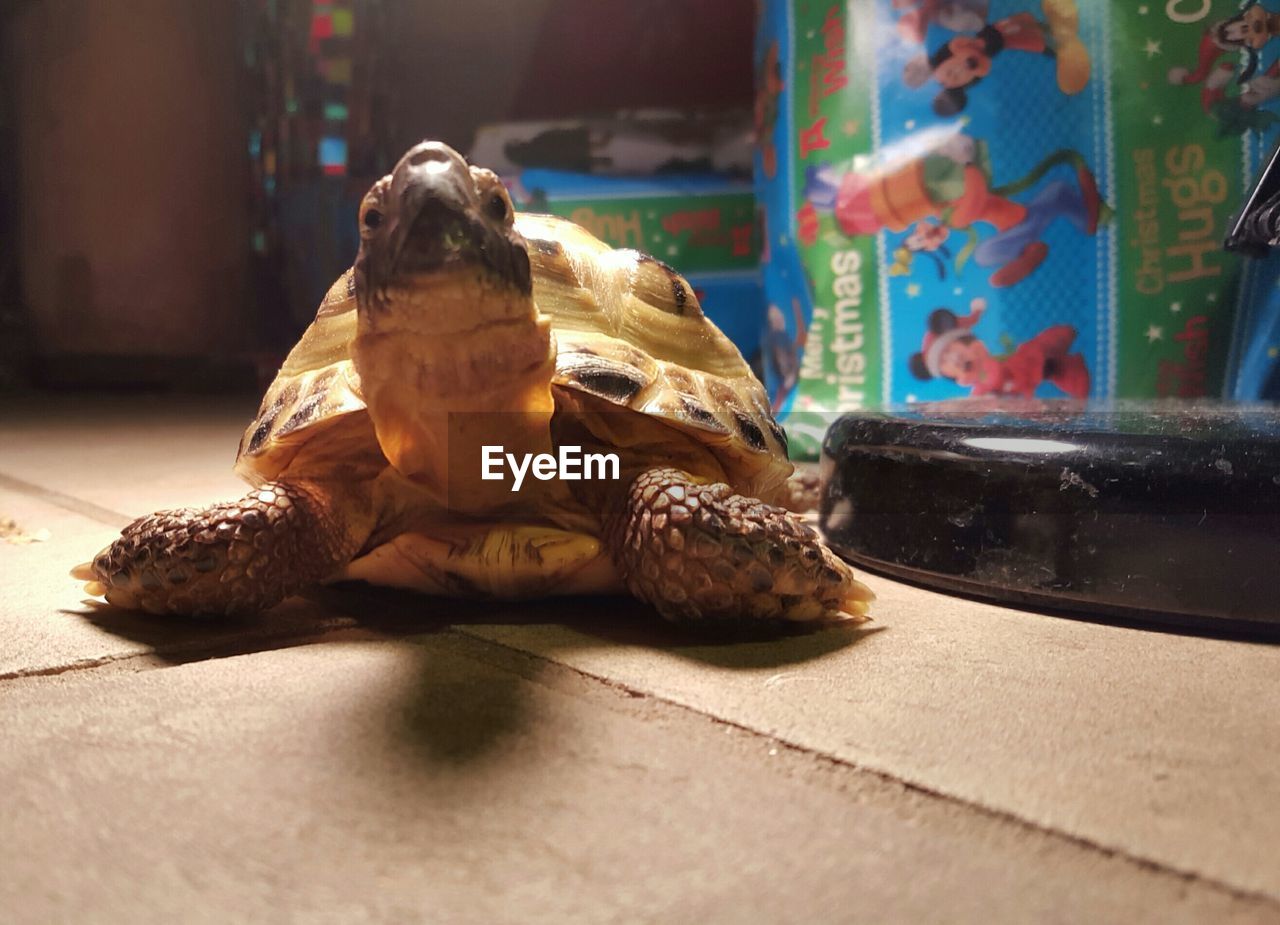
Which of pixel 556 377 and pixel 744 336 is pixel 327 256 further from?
pixel 556 377

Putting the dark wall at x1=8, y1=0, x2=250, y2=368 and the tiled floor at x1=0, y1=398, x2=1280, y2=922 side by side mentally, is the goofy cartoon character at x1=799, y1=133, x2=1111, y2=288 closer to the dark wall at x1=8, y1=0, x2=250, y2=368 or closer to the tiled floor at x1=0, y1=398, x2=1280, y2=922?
the tiled floor at x1=0, y1=398, x2=1280, y2=922

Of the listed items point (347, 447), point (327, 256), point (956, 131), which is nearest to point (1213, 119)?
point (956, 131)

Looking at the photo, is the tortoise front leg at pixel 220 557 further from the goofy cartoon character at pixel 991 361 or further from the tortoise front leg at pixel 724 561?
the goofy cartoon character at pixel 991 361

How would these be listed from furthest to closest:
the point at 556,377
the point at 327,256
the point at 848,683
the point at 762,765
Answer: the point at 327,256, the point at 556,377, the point at 848,683, the point at 762,765

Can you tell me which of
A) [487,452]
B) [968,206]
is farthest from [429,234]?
[968,206]

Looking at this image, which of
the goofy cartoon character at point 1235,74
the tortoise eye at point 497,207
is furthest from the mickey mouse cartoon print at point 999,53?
the tortoise eye at point 497,207

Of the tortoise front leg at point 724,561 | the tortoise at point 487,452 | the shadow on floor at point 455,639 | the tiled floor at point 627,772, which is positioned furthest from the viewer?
the tortoise front leg at point 724,561

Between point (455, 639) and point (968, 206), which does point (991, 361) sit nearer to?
point (968, 206)
